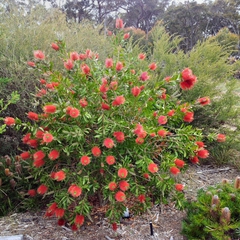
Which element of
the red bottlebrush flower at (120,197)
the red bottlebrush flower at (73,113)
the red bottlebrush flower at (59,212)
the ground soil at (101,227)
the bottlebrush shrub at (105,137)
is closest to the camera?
the red bottlebrush flower at (73,113)

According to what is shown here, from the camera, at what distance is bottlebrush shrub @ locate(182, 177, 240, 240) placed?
6.53 feet

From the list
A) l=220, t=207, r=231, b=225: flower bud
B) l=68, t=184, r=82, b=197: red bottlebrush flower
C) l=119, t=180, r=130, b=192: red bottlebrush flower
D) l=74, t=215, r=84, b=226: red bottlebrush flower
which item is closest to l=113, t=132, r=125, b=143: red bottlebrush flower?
l=119, t=180, r=130, b=192: red bottlebrush flower

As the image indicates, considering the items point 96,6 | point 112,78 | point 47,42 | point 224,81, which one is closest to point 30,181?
point 112,78

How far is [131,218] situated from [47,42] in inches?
110

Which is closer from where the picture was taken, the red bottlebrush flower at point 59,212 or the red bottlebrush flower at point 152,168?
the red bottlebrush flower at point 152,168

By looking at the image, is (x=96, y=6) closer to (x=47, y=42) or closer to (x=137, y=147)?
(x=47, y=42)

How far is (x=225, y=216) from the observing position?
197cm

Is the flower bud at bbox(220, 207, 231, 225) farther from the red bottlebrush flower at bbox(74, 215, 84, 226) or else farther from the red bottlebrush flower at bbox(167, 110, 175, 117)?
the red bottlebrush flower at bbox(74, 215, 84, 226)

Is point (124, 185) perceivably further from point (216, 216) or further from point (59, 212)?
point (216, 216)

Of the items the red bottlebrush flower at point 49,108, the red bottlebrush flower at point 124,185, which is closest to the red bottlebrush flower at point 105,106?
the red bottlebrush flower at point 49,108

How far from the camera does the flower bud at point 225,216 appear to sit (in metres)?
1.96

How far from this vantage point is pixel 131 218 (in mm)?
2715

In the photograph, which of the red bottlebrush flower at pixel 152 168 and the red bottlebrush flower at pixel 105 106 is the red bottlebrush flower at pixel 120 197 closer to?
the red bottlebrush flower at pixel 152 168

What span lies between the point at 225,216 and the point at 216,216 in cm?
12
